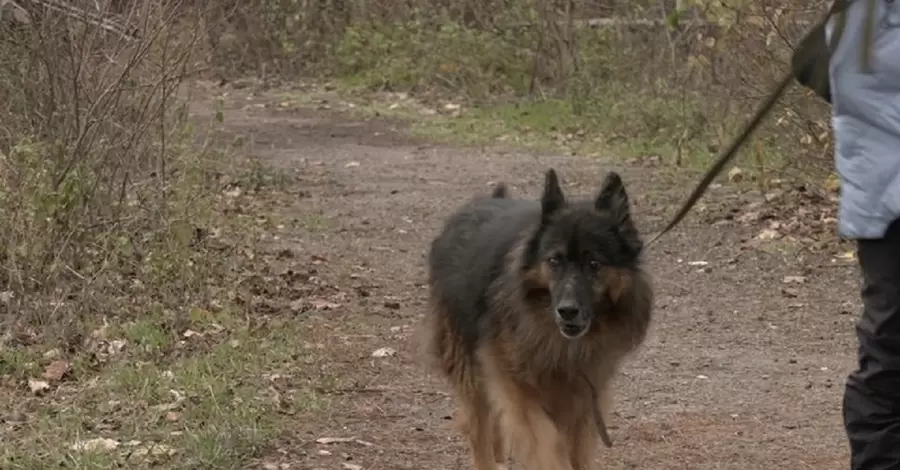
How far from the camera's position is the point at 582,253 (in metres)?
4.72

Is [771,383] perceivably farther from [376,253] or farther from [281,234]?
[281,234]

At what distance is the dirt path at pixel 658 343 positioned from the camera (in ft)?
18.7

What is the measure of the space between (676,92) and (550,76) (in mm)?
4268

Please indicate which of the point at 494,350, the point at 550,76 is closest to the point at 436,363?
the point at 494,350

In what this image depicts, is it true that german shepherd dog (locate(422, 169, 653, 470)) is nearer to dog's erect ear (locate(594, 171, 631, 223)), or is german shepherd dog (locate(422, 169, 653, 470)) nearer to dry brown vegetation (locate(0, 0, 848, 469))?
dog's erect ear (locate(594, 171, 631, 223))

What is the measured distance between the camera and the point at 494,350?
196 inches

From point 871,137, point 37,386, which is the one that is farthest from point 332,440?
point 871,137

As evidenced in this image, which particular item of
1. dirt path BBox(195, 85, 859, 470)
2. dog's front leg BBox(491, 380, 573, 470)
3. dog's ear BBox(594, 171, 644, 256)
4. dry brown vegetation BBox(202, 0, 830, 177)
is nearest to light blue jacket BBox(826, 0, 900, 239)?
dog's ear BBox(594, 171, 644, 256)

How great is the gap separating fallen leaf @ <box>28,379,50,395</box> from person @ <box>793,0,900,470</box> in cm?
363

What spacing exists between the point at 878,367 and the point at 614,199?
1.59 metres

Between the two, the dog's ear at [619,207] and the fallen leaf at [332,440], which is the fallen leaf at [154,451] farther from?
the dog's ear at [619,207]

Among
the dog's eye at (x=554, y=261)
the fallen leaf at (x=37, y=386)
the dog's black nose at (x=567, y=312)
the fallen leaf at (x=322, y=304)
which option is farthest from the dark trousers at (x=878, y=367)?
the fallen leaf at (x=322, y=304)

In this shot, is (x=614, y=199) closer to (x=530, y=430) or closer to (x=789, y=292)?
(x=530, y=430)

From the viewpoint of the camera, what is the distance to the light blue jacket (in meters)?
3.09
